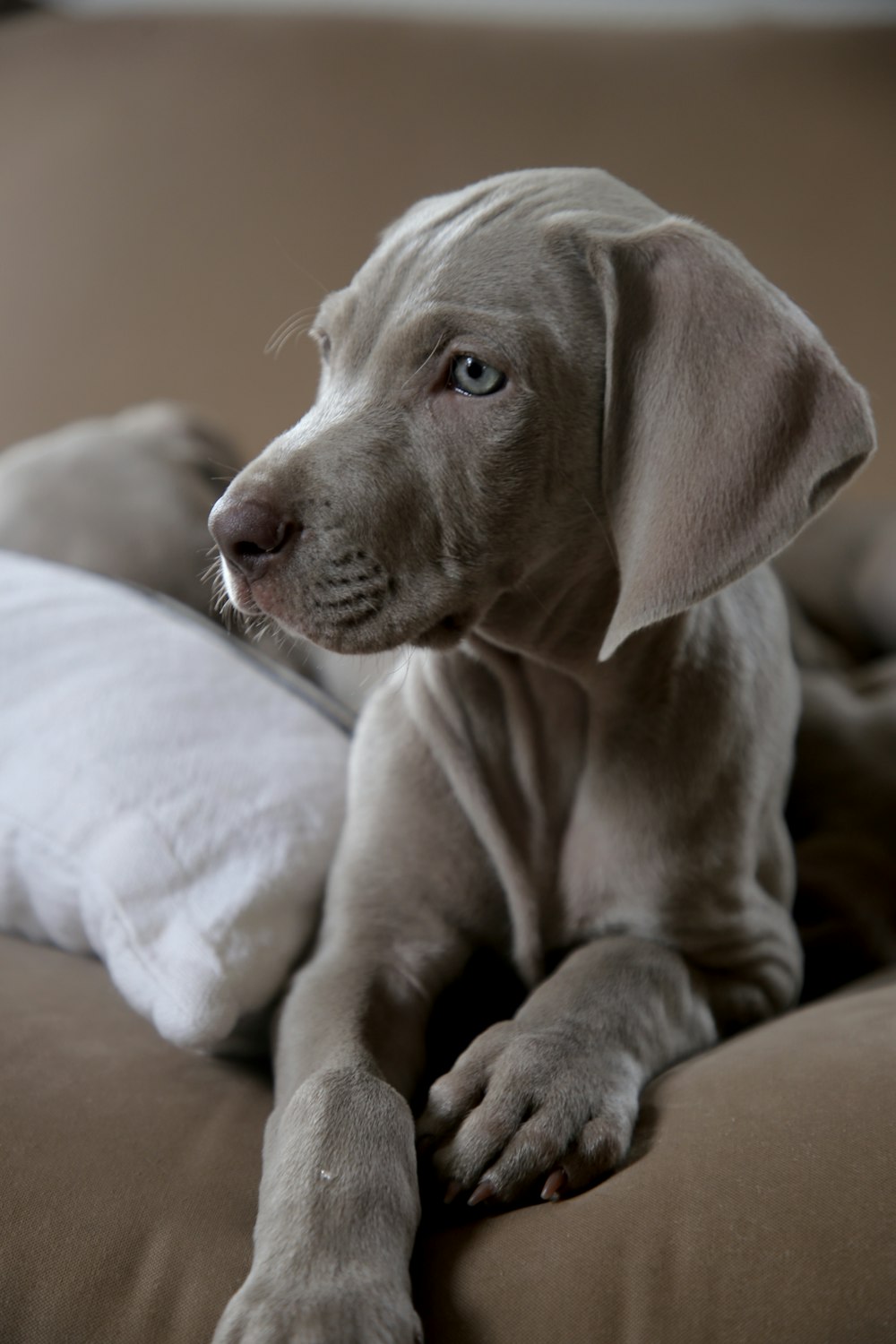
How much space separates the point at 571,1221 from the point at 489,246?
993 mm

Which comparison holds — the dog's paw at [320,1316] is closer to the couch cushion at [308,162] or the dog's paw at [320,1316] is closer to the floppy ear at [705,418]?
the floppy ear at [705,418]

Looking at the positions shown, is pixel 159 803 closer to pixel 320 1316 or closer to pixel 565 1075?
pixel 565 1075

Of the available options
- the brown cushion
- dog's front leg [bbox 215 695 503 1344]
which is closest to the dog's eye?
dog's front leg [bbox 215 695 503 1344]

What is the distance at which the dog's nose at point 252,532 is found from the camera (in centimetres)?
127

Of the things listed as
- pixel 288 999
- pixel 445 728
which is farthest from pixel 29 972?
pixel 445 728

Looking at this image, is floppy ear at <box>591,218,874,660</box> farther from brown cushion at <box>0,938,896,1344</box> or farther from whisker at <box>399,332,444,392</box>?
brown cushion at <box>0,938,896,1344</box>

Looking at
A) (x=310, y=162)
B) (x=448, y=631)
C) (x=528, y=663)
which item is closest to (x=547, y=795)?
(x=528, y=663)

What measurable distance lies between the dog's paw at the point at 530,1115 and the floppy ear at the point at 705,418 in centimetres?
43

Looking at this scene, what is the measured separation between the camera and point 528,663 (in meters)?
1.58

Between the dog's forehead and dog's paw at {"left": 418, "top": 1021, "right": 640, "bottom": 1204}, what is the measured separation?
78 centimetres

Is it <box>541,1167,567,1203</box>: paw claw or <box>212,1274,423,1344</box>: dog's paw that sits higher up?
<box>212,1274,423,1344</box>: dog's paw

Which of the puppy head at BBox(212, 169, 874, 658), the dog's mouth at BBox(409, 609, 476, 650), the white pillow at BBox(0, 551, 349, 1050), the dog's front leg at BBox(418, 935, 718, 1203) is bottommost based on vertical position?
the white pillow at BBox(0, 551, 349, 1050)

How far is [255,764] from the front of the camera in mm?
1729

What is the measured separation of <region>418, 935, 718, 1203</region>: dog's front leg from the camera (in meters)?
1.18
